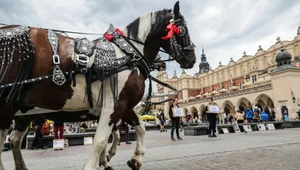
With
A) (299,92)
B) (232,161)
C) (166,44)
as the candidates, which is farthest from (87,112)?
(299,92)

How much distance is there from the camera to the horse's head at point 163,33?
3.21m

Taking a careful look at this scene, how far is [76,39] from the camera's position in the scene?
2822 mm

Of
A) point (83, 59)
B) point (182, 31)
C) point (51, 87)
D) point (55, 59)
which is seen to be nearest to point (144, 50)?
point (182, 31)

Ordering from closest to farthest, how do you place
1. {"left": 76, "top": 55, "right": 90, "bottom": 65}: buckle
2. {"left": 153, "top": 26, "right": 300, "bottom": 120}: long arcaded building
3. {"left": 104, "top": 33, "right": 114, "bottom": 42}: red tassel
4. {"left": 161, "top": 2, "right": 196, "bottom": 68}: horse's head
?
{"left": 76, "top": 55, "right": 90, "bottom": 65}: buckle → {"left": 104, "top": 33, "right": 114, "bottom": 42}: red tassel → {"left": 161, "top": 2, "right": 196, "bottom": 68}: horse's head → {"left": 153, "top": 26, "right": 300, "bottom": 120}: long arcaded building

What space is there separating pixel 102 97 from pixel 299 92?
95.0 ft

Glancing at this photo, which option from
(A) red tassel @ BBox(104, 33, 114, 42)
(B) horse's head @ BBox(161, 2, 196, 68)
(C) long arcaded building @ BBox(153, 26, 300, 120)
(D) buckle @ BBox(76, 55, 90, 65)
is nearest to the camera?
(D) buckle @ BBox(76, 55, 90, 65)

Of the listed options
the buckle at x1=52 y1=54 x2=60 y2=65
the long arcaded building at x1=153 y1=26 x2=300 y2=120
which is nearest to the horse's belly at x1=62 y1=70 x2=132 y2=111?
the buckle at x1=52 y1=54 x2=60 y2=65

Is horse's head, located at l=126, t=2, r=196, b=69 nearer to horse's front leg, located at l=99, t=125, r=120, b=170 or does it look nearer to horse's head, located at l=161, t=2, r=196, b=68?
horse's head, located at l=161, t=2, r=196, b=68

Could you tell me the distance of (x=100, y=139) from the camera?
2.56 metres

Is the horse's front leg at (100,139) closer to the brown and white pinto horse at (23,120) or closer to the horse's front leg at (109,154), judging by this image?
the brown and white pinto horse at (23,120)

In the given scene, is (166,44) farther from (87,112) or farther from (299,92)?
(299,92)

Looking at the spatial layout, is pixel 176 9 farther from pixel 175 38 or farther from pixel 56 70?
pixel 56 70

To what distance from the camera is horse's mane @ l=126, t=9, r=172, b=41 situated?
322 cm

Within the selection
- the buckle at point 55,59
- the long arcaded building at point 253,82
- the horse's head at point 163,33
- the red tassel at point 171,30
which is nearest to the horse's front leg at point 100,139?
the buckle at point 55,59
